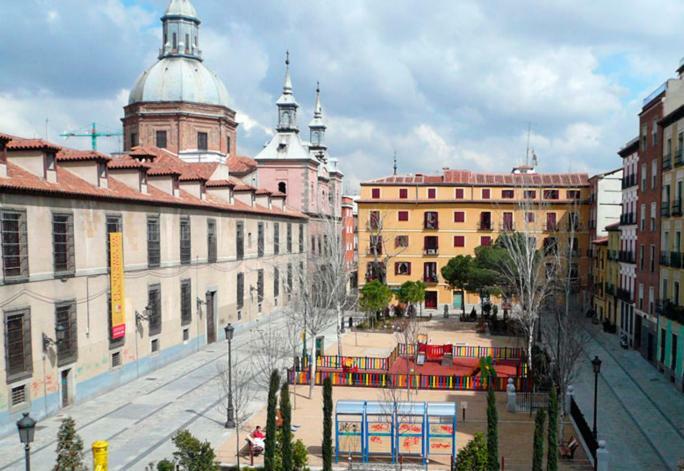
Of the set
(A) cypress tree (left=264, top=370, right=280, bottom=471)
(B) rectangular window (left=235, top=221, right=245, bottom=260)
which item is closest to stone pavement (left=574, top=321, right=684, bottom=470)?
(A) cypress tree (left=264, top=370, right=280, bottom=471)

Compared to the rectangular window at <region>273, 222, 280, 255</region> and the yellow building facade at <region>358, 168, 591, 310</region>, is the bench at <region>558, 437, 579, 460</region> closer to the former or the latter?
the rectangular window at <region>273, 222, 280, 255</region>

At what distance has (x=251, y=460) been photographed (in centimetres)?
1792

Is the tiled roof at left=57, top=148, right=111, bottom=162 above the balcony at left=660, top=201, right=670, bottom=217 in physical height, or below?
above

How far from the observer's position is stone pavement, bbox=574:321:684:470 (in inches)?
755

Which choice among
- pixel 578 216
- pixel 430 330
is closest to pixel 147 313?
pixel 430 330

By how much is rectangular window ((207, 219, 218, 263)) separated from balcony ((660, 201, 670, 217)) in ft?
80.2

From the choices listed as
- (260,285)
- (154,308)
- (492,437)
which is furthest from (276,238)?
(492,437)

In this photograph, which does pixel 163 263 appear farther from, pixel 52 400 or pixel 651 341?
pixel 651 341

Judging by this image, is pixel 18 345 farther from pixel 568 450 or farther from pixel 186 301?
pixel 568 450

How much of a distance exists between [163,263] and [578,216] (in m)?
38.8

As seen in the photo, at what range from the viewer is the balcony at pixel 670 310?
91.2 feet

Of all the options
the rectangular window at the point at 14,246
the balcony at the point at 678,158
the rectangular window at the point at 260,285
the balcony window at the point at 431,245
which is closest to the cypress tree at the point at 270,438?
the rectangular window at the point at 14,246

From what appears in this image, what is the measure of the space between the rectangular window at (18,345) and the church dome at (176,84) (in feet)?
129

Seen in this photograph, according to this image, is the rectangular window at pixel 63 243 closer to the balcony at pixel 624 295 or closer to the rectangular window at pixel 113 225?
the rectangular window at pixel 113 225
